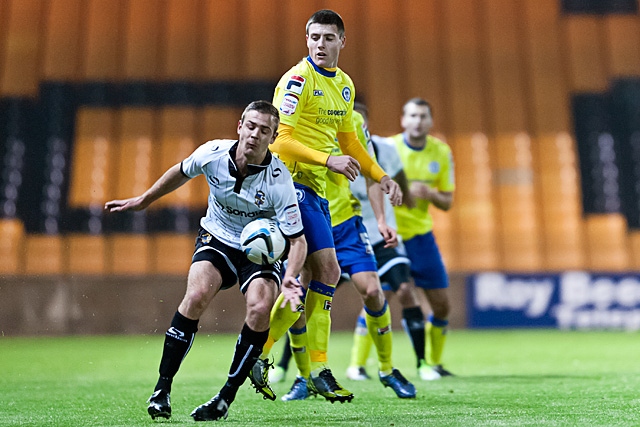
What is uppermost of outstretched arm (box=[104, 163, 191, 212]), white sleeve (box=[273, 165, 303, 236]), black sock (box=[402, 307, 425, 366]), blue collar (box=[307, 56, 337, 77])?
blue collar (box=[307, 56, 337, 77])

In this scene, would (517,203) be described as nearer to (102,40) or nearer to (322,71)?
(102,40)

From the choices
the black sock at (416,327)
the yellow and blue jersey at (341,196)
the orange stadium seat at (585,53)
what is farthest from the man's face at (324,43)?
the orange stadium seat at (585,53)

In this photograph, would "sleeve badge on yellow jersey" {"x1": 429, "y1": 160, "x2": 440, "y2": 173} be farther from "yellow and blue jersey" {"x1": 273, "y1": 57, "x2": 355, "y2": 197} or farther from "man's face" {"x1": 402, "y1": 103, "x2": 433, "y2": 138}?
"yellow and blue jersey" {"x1": 273, "y1": 57, "x2": 355, "y2": 197}

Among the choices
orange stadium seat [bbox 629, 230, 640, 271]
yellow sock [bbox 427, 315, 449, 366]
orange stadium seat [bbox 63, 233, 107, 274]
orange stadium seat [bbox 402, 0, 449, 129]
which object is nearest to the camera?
yellow sock [bbox 427, 315, 449, 366]

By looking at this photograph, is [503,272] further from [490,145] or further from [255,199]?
[255,199]

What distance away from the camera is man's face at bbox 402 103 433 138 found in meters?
6.97

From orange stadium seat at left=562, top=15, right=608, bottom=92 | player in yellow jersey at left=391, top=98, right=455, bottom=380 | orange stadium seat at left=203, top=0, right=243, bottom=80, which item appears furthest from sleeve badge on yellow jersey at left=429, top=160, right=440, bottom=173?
orange stadium seat at left=562, top=15, right=608, bottom=92

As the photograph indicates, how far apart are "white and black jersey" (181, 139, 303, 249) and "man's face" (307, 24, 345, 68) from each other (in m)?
0.80

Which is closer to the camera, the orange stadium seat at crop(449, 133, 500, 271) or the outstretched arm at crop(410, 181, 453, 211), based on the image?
the outstretched arm at crop(410, 181, 453, 211)

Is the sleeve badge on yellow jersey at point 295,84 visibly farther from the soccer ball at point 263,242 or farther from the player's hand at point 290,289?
the player's hand at point 290,289

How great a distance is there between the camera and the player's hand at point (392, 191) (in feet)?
14.8

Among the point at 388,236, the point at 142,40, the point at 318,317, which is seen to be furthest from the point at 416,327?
the point at 142,40

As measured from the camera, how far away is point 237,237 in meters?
4.21

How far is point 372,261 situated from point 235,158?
1.44 meters
